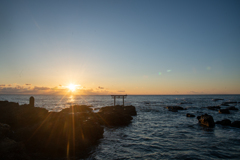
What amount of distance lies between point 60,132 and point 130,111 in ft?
86.4

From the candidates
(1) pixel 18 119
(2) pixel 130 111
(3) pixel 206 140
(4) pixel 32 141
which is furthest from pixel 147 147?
(2) pixel 130 111

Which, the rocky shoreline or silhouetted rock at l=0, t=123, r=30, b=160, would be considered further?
the rocky shoreline

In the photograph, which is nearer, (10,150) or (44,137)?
(10,150)

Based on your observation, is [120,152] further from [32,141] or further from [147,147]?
[32,141]

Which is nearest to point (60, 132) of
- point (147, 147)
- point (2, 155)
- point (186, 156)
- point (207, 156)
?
Answer: point (2, 155)

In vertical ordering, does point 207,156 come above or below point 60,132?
below

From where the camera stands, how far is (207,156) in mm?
11266

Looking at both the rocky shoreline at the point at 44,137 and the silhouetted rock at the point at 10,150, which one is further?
the rocky shoreline at the point at 44,137

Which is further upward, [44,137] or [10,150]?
[10,150]

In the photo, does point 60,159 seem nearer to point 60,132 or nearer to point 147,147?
point 60,132

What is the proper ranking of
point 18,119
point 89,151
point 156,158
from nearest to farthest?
point 156,158, point 89,151, point 18,119

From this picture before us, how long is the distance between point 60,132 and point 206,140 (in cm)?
1518

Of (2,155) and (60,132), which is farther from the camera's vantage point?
(60,132)

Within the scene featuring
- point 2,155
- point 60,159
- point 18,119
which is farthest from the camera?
point 18,119
